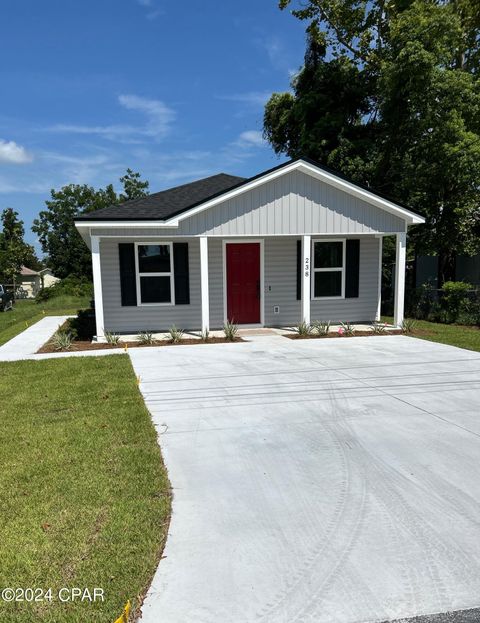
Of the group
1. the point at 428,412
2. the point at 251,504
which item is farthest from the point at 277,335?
the point at 251,504

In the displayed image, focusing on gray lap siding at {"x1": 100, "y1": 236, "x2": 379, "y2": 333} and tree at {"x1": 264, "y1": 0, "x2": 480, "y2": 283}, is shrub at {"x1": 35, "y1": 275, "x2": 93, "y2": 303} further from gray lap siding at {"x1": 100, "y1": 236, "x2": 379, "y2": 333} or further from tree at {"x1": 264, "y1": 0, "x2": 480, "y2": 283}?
gray lap siding at {"x1": 100, "y1": 236, "x2": 379, "y2": 333}

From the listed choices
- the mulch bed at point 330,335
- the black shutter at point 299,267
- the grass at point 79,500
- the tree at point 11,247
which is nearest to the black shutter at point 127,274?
the mulch bed at point 330,335

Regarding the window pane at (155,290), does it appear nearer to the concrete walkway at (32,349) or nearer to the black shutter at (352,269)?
the concrete walkway at (32,349)

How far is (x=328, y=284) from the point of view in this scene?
12945 mm

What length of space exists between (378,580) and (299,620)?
0.55 meters

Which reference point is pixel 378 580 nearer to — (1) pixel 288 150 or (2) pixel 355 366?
(2) pixel 355 366

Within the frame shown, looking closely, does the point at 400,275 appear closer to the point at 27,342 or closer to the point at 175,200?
the point at 175,200

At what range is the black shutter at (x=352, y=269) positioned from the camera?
12.8m

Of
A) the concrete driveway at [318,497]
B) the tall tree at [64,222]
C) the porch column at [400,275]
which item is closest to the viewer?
the concrete driveway at [318,497]

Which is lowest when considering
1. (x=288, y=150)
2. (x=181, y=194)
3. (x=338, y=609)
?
(x=338, y=609)

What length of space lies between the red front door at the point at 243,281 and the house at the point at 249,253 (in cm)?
3

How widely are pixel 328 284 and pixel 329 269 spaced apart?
1.41 feet

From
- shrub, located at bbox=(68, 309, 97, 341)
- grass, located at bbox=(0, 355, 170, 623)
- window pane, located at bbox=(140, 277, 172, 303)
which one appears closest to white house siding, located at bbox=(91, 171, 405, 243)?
window pane, located at bbox=(140, 277, 172, 303)

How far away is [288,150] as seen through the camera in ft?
66.5
